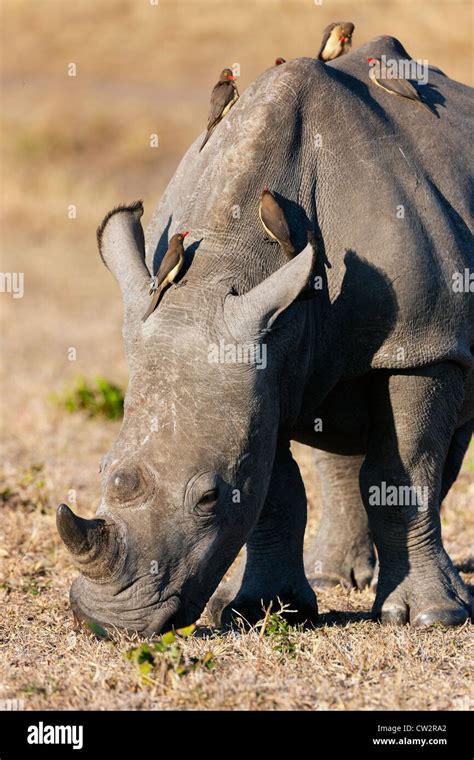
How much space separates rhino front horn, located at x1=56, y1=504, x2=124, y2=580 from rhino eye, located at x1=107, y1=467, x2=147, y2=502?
0.39ft

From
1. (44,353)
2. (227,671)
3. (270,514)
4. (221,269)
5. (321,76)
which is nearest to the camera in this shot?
(227,671)

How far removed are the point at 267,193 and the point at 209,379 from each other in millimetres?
851

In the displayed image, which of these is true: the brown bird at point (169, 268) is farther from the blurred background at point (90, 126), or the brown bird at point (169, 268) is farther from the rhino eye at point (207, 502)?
the blurred background at point (90, 126)

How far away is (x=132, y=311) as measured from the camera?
18.1 ft

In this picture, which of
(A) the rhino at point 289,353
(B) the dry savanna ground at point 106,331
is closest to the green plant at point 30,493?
(B) the dry savanna ground at point 106,331

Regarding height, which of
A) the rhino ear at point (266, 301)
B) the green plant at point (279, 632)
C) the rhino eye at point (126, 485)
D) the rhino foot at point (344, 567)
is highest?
the rhino ear at point (266, 301)

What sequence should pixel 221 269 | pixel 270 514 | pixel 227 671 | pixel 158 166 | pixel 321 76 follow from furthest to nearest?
1. pixel 158 166
2. pixel 270 514
3. pixel 321 76
4. pixel 221 269
5. pixel 227 671

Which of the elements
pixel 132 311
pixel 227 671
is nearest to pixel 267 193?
pixel 132 311

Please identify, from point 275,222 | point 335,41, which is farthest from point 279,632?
point 335,41

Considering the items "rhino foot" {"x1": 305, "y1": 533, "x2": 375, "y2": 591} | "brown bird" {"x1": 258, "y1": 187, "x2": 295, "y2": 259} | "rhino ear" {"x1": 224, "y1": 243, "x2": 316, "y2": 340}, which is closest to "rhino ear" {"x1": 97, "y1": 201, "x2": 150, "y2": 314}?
"rhino ear" {"x1": 224, "y1": 243, "x2": 316, "y2": 340}

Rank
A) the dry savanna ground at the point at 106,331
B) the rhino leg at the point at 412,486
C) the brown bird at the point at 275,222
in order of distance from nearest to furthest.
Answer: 1. the dry savanna ground at the point at 106,331
2. the brown bird at the point at 275,222
3. the rhino leg at the point at 412,486

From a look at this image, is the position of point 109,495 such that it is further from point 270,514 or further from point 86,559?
point 270,514

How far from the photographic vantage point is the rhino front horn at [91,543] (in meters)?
4.94

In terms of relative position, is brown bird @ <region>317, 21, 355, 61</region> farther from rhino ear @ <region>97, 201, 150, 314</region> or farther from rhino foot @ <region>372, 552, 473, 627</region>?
rhino foot @ <region>372, 552, 473, 627</region>
